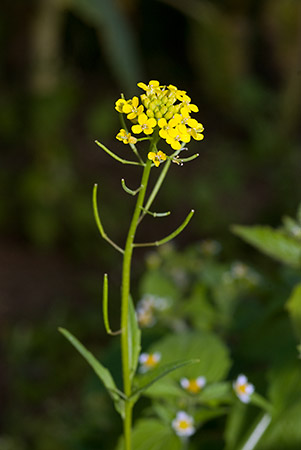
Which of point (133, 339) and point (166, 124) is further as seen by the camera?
point (133, 339)

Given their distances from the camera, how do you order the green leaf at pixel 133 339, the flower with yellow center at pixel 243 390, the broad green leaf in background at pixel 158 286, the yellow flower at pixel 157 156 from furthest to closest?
the broad green leaf in background at pixel 158 286
the flower with yellow center at pixel 243 390
the green leaf at pixel 133 339
the yellow flower at pixel 157 156

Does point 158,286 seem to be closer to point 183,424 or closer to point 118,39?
point 183,424

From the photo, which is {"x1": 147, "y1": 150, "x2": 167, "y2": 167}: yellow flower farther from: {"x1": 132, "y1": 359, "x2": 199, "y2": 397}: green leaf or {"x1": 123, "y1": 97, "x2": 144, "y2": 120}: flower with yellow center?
{"x1": 132, "y1": 359, "x2": 199, "y2": 397}: green leaf

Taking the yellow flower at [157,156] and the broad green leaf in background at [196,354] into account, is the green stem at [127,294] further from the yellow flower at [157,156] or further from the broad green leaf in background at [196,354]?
the broad green leaf in background at [196,354]

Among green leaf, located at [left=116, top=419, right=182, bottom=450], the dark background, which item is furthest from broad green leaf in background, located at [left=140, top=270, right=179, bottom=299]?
green leaf, located at [left=116, top=419, right=182, bottom=450]

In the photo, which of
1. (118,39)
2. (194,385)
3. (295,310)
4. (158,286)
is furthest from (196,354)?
(118,39)

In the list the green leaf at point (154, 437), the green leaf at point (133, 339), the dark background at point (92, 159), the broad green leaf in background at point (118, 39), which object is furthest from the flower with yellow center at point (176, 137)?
the broad green leaf in background at point (118, 39)
